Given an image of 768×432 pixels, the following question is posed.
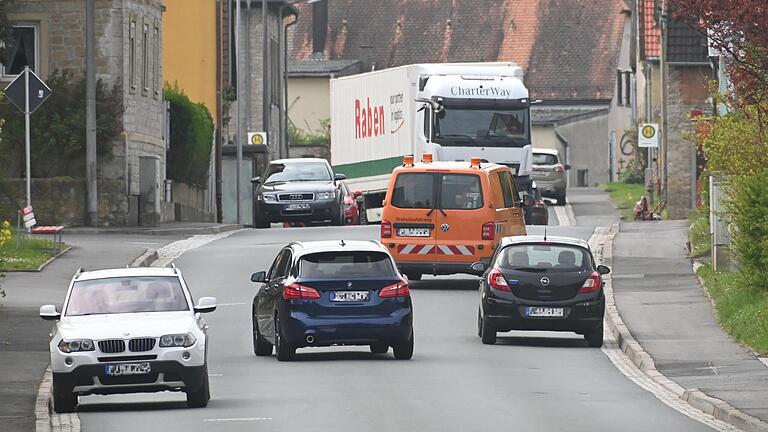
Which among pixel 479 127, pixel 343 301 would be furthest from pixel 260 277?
pixel 479 127

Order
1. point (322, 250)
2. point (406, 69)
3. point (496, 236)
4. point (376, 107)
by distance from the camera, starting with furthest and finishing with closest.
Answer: point (376, 107) < point (406, 69) < point (496, 236) < point (322, 250)

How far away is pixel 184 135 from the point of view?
2255 inches

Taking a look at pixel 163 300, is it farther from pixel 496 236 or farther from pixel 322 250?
pixel 496 236

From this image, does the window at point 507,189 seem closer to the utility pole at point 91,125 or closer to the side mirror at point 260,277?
the side mirror at point 260,277

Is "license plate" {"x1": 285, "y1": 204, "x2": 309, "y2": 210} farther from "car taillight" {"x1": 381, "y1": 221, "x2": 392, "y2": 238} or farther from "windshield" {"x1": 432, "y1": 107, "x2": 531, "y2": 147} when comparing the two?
"car taillight" {"x1": 381, "y1": 221, "x2": 392, "y2": 238}

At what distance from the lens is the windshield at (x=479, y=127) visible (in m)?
46.4

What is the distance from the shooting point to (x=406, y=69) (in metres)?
50.7

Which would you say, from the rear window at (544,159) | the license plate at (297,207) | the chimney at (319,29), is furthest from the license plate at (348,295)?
the chimney at (319,29)

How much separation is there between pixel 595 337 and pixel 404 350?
3.59 meters

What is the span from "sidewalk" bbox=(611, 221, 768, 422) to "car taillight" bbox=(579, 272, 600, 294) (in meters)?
0.92

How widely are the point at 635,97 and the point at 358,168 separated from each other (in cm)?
3418

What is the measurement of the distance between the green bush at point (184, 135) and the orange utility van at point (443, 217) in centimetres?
2418

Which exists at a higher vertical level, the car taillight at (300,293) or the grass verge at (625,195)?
the grass verge at (625,195)

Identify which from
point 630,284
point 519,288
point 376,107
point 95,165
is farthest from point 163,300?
point 376,107
